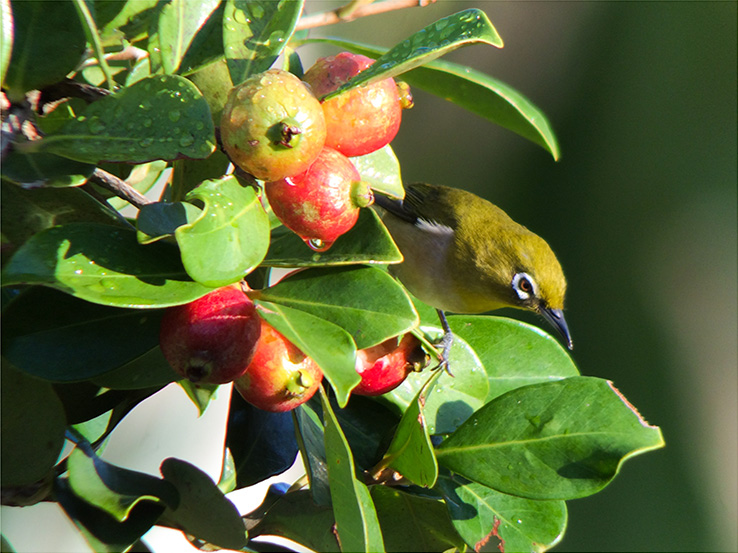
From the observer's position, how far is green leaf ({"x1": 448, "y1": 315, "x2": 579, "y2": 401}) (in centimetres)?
105

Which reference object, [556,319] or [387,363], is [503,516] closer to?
[387,363]

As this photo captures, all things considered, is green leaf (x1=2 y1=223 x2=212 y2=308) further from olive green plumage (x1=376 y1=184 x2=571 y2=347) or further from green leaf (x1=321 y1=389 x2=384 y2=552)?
olive green plumage (x1=376 y1=184 x2=571 y2=347)

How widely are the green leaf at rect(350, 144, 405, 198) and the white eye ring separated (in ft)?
3.46

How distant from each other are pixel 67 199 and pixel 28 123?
0.08 metres

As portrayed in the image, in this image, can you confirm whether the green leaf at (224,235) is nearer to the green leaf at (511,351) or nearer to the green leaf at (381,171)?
the green leaf at (381,171)

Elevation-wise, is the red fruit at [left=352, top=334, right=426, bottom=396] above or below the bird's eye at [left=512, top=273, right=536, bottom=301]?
above

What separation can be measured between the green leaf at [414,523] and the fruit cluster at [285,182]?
193 millimetres

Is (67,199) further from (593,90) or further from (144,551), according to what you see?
(593,90)

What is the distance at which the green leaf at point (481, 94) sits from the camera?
875 millimetres

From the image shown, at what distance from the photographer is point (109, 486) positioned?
785mm

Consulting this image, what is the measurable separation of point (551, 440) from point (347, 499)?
250 millimetres

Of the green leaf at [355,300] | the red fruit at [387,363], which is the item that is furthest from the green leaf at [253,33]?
the red fruit at [387,363]

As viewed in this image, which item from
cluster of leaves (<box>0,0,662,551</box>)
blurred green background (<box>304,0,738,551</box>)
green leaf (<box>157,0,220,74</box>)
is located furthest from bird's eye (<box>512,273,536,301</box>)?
blurred green background (<box>304,0,738,551</box>)

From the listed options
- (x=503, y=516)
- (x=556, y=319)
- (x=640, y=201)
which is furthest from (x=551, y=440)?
(x=640, y=201)
